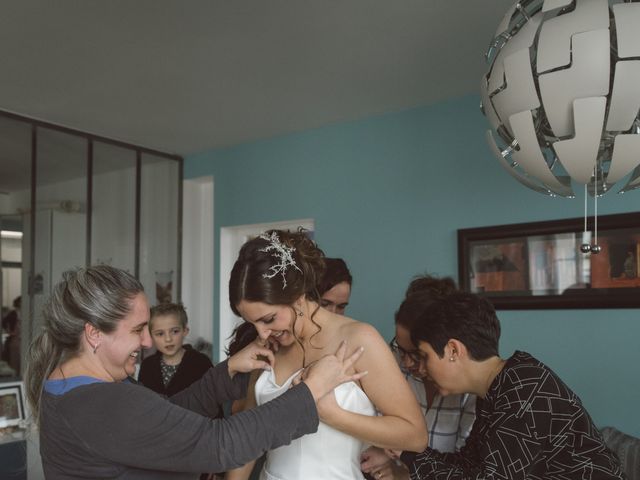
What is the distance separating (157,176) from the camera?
5.75 meters

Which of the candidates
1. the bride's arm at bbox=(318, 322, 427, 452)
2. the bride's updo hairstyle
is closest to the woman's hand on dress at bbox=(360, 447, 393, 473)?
the bride's arm at bbox=(318, 322, 427, 452)

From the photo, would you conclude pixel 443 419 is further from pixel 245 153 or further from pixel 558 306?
pixel 245 153

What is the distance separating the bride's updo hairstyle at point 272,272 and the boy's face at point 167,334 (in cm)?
192

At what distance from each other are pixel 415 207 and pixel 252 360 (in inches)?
107

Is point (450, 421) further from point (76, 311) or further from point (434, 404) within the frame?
point (76, 311)

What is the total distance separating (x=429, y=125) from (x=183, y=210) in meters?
2.61

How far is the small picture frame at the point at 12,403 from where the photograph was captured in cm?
379

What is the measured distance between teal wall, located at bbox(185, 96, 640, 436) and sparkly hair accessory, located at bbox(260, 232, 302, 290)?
98.8 inches

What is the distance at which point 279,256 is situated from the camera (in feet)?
5.87

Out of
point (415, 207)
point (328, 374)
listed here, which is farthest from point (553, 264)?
point (328, 374)

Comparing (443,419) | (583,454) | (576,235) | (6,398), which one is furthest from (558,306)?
(6,398)

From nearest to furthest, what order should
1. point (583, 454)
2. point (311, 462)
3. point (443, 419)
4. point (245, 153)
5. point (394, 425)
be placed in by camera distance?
point (583, 454)
point (394, 425)
point (311, 462)
point (443, 419)
point (245, 153)

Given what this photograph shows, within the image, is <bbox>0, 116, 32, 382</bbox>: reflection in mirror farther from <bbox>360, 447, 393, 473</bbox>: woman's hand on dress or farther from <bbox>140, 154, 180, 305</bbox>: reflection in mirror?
<bbox>360, 447, 393, 473</bbox>: woman's hand on dress

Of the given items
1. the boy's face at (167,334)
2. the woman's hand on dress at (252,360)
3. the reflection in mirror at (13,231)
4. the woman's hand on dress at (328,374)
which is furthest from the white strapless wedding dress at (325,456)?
the reflection in mirror at (13,231)
